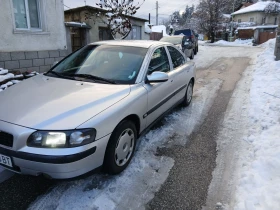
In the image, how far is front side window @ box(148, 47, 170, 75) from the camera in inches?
143

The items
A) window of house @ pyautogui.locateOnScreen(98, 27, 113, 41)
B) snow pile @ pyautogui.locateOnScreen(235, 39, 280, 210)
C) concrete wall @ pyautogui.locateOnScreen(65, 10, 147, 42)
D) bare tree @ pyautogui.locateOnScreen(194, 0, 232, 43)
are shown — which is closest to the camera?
snow pile @ pyautogui.locateOnScreen(235, 39, 280, 210)

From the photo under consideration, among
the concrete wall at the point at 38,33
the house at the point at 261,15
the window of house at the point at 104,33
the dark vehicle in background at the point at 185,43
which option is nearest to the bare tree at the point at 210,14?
the house at the point at 261,15

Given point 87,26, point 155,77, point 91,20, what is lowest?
point 155,77

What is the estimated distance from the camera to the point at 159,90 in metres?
3.66

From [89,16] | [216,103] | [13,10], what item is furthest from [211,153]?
[89,16]

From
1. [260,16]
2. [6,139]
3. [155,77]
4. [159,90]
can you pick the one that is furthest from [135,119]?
[260,16]

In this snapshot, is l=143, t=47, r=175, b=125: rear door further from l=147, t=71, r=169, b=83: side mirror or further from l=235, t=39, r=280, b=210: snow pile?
l=235, t=39, r=280, b=210: snow pile

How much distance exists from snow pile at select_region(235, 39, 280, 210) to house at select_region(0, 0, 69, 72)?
6500 mm

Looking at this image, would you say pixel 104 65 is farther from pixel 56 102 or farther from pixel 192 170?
pixel 192 170

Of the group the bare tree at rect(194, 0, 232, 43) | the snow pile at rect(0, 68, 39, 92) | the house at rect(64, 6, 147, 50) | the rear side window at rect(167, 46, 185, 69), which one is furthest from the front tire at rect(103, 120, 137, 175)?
the bare tree at rect(194, 0, 232, 43)

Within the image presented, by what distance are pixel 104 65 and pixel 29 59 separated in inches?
200

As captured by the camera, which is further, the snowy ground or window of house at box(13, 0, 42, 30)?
window of house at box(13, 0, 42, 30)

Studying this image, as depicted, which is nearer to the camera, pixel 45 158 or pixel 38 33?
pixel 45 158

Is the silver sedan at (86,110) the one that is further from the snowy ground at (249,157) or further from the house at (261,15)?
the house at (261,15)
